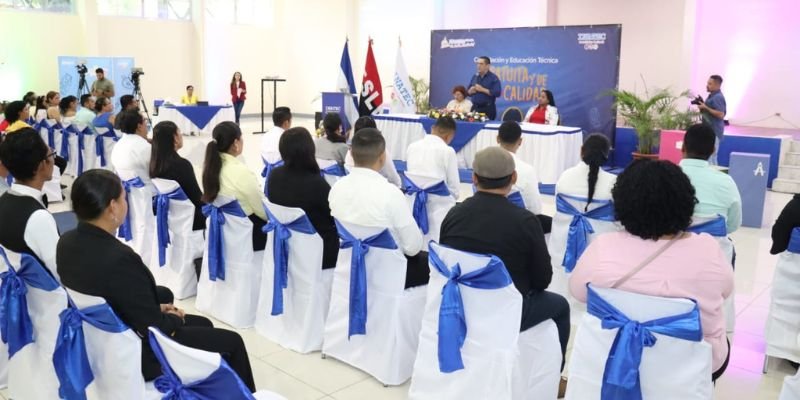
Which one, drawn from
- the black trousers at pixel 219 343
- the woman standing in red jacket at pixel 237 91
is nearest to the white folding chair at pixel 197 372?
the black trousers at pixel 219 343

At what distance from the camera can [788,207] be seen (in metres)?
3.24

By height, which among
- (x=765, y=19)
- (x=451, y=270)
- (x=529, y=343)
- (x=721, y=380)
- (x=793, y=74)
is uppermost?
(x=765, y=19)

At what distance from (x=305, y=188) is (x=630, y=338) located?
2.11 meters

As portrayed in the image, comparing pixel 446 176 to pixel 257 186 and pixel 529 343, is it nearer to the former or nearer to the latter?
pixel 257 186

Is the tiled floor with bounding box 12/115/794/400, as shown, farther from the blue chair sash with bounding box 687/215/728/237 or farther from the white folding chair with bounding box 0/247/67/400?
the blue chair sash with bounding box 687/215/728/237

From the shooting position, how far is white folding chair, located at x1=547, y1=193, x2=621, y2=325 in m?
3.86

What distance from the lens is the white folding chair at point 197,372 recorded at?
155 centimetres

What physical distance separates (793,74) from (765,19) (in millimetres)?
1119

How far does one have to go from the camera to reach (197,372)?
1575mm

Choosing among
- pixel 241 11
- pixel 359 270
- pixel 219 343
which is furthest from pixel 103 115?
Answer: pixel 241 11

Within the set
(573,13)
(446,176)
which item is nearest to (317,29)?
(573,13)

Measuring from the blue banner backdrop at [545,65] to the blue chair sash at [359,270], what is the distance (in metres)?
7.86

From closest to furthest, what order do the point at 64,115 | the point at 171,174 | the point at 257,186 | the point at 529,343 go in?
the point at 529,343 < the point at 257,186 < the point at 171,174 < the point at 64,115

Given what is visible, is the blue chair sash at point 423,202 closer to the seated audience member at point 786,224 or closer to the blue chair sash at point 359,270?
the blue chair sash at point 359,270
